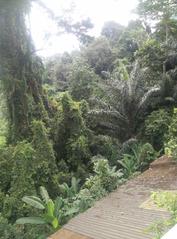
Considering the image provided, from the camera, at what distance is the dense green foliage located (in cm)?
761

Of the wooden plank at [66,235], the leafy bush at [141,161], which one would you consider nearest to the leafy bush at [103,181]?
the leafy bush at [141,161]

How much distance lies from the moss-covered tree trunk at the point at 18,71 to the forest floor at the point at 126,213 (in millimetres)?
4394

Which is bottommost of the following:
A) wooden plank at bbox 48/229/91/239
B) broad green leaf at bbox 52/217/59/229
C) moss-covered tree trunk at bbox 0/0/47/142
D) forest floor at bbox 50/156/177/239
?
broad green leaf at bbox 52/217/59/229

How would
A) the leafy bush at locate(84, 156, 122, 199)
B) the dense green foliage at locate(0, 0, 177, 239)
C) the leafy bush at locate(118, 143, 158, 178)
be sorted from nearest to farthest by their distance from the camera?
the leafy bush at locate(84, 156, 122, 199)
the dense green foliage at locate(0, 0, 177, 239)
the leafy bush at locate(118, 143, 158, 178)

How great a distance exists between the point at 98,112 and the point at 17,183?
12.0 ft

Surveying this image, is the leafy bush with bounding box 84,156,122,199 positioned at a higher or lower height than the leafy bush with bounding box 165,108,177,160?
lower

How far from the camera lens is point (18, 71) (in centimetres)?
1091

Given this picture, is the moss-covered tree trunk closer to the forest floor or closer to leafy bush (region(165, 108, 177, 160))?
leafy bush (region(165, 108, 177, 160))

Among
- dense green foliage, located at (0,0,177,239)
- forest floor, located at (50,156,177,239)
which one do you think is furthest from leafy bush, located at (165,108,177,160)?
forest floor, located at (50,156,177,239)

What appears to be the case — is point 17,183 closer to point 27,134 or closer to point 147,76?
point 27,134

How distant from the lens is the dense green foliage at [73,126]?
25.0 ft

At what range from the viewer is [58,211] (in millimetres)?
6469

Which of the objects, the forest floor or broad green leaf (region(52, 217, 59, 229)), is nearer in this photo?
the forest floor

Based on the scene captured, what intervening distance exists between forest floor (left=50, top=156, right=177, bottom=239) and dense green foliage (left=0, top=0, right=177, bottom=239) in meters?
0.49
